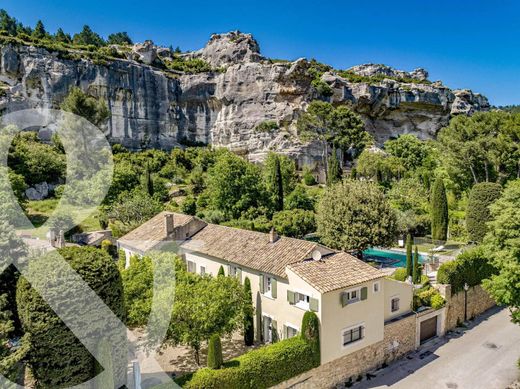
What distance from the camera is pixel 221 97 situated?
231ft

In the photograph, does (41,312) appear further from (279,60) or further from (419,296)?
(279,60)

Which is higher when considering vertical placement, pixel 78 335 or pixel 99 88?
pixel 99 88

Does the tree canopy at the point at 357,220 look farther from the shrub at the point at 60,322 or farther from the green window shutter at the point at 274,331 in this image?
the shrub at the point at 60,322

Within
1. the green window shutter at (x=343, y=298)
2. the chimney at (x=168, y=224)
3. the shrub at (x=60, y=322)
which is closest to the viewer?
the shrub at (x=60, y=322)

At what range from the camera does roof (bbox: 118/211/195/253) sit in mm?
24084

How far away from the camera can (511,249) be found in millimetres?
16609

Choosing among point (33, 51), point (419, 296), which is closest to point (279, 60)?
point (33, 51)

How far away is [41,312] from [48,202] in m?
37.8

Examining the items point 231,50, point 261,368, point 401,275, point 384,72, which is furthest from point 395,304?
point 384,72

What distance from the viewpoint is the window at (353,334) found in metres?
17.1

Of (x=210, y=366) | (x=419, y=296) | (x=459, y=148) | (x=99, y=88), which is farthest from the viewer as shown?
(x=99, y=88)

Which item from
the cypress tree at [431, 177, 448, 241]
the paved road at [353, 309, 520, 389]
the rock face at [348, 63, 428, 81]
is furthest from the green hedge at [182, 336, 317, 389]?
the rock face at [348, 63, 428, 81]

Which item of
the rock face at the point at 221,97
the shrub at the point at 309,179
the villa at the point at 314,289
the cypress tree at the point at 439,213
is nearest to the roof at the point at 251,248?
the villa at the point at 314,289

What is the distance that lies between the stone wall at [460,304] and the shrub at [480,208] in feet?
27.7
